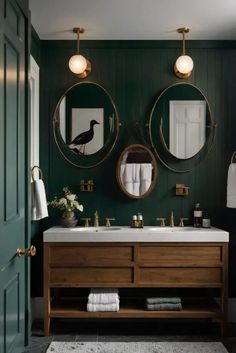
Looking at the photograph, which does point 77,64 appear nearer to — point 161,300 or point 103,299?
point 103,299

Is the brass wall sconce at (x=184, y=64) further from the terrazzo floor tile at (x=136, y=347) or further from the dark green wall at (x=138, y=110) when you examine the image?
the terrazzo floor tile at (x=136, y=347)

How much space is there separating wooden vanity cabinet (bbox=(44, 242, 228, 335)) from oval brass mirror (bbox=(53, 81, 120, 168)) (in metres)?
0.90

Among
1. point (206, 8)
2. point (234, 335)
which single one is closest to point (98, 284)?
point (234, 335)

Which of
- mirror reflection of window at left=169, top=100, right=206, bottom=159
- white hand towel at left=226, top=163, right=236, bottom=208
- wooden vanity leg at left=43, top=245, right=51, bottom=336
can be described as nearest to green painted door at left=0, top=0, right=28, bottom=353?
wooden vanity leg at left=43, top=245, right=51, bottom=336

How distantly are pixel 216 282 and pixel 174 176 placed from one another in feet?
3.39

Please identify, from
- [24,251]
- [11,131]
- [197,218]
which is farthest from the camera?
[197,218]

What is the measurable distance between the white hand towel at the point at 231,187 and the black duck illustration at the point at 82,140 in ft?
4.21

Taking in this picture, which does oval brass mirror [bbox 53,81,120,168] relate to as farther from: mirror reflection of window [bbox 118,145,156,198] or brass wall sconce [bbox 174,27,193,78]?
brass wall sconce [bbox 174,27,193,78]

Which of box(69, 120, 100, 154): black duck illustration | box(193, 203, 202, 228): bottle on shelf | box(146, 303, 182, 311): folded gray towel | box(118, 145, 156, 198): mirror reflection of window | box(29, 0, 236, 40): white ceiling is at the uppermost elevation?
box(29, 0, 236, 40): white ceiling

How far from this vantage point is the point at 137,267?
354 cm

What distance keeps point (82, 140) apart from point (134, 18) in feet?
3.83

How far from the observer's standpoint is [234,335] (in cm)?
360

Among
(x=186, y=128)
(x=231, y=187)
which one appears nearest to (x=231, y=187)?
(x=231, y=187)

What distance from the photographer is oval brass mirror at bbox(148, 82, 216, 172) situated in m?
4.04
